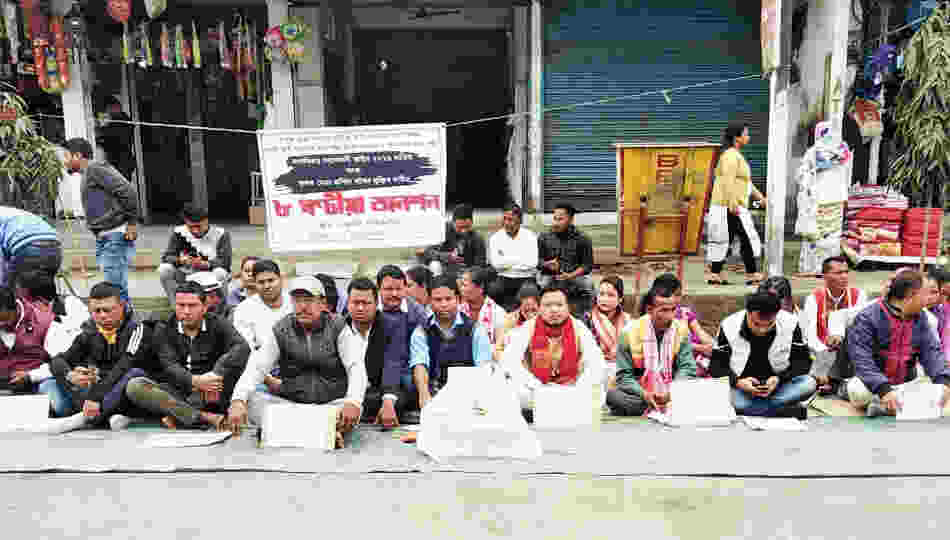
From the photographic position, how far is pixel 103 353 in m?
4.69

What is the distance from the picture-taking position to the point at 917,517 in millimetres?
3393

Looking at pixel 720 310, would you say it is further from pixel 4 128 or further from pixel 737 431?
pixel 4 128

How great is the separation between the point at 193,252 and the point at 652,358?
4247mm

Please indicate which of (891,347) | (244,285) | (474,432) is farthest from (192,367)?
(891,347)

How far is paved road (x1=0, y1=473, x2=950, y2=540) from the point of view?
3.29m

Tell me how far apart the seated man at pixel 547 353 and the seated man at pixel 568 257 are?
2031mm

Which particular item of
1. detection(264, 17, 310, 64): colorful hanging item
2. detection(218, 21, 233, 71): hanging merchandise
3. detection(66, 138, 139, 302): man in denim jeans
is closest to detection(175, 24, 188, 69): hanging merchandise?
detection(218, 21, 233, 71): hanging merchandise

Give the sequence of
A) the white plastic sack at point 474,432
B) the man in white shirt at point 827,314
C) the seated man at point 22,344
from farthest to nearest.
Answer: the man in white shirt at point 827,314 → the seated man at point 22,344 → the white plastic sack at point 474,432

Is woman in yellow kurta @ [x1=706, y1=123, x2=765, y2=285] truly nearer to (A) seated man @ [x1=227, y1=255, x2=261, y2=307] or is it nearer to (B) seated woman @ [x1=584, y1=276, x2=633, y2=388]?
(B) seated woman @ [x1=584, y1=276, x2=633, y2=388]

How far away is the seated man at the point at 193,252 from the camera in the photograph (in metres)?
6.59

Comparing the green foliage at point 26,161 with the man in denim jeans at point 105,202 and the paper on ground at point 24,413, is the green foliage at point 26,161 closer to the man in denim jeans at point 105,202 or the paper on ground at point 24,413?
the man in denim jeans at point 105,202

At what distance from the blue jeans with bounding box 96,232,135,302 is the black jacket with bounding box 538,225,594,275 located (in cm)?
382

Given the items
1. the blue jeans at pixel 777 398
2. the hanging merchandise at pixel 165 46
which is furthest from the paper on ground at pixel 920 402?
the hanging merchandise at pixel 165 46

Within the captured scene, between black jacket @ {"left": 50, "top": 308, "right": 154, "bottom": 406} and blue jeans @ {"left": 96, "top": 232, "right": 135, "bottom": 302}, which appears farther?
blue jeans @ {"left": 96, "top": 232, "right": 135, "bottom": 302}
